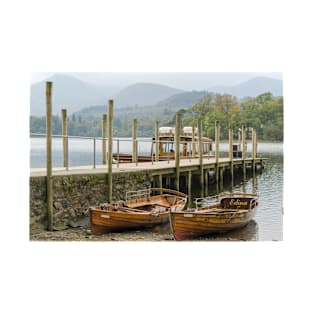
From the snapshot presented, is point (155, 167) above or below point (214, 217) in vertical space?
above

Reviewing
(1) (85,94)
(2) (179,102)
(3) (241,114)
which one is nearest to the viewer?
(1) (85,94)

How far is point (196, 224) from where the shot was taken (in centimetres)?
793

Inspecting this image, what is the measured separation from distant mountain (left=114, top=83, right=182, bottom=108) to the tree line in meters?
0.26

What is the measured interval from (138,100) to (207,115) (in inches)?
81.3

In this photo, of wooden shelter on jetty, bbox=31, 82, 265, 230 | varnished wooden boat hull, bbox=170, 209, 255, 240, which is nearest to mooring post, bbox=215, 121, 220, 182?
wooden shelter on jetty, bbox=31, 82, 265, 230

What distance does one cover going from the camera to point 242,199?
973 centimetres

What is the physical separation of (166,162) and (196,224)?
3754 mm

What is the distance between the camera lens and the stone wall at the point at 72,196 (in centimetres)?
788

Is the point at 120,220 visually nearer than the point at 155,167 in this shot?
Yes

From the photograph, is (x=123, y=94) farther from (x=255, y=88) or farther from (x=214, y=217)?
(x=214, y=217)

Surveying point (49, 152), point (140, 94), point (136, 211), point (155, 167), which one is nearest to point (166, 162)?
point (155, 167)

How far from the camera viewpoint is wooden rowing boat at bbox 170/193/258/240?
7848 mm

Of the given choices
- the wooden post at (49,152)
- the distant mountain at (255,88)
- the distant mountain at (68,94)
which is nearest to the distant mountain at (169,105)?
the distant mountain at (68,94)
